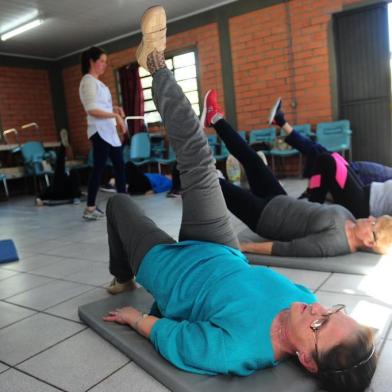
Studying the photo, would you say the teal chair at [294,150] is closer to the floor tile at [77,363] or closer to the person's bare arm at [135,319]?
the person's bare arm at [135,319]

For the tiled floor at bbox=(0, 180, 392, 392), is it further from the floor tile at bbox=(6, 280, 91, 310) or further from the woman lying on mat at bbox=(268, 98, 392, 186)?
the woman lying on mat at bbox=(268, 98, 392, 186)

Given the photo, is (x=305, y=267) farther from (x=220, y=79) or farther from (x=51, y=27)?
(x=51, y=27)

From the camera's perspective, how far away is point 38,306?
1995mm

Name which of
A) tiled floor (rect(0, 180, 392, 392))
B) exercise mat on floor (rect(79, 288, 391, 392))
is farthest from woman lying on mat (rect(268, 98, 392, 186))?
exercise mat on floor (rect(79, 288, 391, 392))

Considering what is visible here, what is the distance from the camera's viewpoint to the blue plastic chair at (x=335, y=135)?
5.70 meters

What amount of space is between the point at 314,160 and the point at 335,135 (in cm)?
273

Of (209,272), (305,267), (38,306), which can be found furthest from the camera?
(305,267)

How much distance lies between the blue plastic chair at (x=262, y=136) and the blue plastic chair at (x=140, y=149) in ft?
6.18

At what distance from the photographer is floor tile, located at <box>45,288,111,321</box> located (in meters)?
1.87

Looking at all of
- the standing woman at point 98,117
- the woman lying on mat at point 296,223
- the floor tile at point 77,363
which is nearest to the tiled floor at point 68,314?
the floor tile at point 77,363

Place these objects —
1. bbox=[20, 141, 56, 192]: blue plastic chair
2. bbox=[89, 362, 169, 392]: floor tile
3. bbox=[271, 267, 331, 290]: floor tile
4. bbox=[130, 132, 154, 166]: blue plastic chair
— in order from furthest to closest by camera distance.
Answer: bbox=[130, 132, 154, 166]: blue plastic chair, bbox=[20, 141, 56, 192]: blue plastic chair, bbox=[271, 267, 331, 290]: floor tile, bbox=[89, 362, 169, 392]: floor tile

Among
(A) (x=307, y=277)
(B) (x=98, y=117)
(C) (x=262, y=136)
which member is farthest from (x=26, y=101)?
(A) (x=307, y=277)

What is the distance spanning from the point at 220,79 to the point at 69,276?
216 inches

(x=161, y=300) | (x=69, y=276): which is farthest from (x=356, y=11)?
(x=161, y=300)
